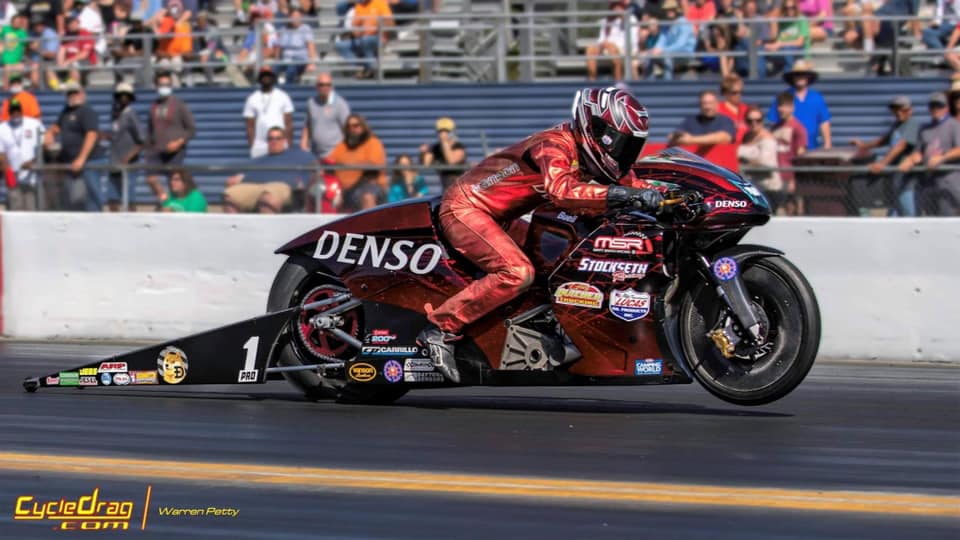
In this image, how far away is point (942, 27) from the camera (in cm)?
1572

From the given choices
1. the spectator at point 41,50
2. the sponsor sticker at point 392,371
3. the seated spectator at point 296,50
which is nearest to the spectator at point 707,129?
the seated spectator at point 296,50

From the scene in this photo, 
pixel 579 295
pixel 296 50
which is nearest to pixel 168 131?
pixel 296 50

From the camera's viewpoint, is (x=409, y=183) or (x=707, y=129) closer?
(x=409, y=183)

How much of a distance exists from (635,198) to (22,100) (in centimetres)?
1352

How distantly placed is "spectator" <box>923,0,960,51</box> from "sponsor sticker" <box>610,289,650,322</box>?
9.27 metres

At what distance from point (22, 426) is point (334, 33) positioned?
11462 mm

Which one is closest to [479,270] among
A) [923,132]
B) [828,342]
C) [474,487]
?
[474,487]

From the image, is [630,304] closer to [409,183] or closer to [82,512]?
[82,512]

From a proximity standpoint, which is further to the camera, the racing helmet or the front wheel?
the racing helmet

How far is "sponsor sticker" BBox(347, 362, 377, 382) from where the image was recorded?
26.9 ft

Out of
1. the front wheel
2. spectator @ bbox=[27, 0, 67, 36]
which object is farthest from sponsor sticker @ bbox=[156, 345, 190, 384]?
spectator @ bbox=[27, 0, 67, 36]

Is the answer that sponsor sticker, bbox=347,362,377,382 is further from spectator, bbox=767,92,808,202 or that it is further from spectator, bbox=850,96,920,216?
spectator, bbox=767,92,808,202

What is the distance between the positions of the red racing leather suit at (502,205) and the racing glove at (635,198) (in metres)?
0.08

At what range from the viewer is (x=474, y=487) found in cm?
605
